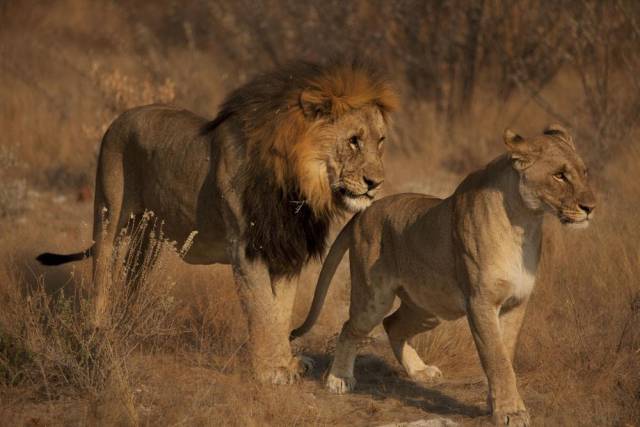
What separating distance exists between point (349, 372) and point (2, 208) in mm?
4587

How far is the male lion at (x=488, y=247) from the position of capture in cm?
412

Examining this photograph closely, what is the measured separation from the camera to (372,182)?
15.5 feet

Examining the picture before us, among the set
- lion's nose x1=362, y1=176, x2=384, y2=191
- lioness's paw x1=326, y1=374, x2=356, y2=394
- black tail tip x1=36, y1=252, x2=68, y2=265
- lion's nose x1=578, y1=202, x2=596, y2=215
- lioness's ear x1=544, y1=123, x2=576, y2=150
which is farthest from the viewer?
black tail tip x1=36, y1=252, x2=68, y2=265

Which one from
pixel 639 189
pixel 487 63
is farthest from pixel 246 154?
pixel 487 63

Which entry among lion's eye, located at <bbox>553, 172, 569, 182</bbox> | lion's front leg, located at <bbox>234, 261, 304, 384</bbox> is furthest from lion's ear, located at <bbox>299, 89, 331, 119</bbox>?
lion's eye, located at <bbox>553, 172, 569, 182</bbox>

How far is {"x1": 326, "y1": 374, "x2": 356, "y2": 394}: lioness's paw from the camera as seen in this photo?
498cm

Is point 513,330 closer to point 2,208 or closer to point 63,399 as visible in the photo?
point 63,399

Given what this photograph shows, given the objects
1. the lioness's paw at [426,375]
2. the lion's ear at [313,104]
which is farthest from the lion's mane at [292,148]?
the lioness's paw at [426,375]

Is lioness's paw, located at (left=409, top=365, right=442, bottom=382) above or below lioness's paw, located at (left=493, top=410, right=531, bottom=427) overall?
below

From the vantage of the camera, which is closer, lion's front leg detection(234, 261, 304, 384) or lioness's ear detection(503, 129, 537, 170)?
lioness's ear detection(503, 129, 537, 170)

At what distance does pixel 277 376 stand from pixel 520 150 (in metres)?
1.69

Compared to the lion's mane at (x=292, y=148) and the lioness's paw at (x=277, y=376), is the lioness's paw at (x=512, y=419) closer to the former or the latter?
the lioness's paw at (x=277, y=376)

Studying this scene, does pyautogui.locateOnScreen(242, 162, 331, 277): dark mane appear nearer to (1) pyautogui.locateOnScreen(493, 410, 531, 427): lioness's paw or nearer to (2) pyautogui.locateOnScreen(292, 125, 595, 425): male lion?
(2) pyautogui.locateOnScreen(292, 125, 595, 425): male lion

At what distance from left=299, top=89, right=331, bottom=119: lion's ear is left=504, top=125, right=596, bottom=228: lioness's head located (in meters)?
1.01
